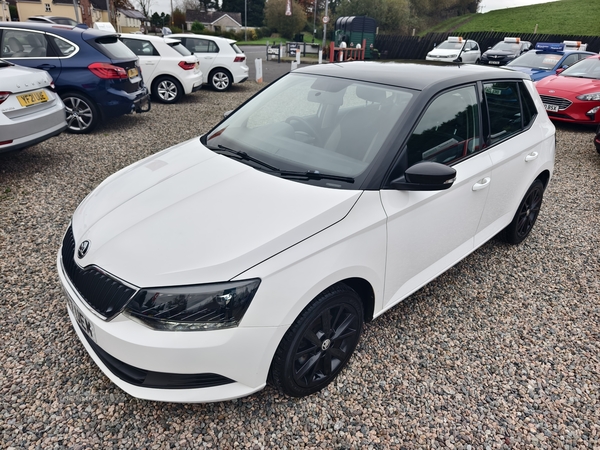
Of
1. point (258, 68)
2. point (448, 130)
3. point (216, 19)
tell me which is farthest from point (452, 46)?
point (216, 19)

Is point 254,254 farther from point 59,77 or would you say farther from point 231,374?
point 59,77

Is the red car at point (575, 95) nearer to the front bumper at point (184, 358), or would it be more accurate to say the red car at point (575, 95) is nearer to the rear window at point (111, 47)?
the rear window at point (111, 47)

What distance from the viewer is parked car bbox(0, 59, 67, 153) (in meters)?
4.63

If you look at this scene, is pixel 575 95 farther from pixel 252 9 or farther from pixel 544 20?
pixel 252 9

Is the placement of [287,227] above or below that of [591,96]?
above

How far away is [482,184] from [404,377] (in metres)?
1.49

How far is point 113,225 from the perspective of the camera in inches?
87.4

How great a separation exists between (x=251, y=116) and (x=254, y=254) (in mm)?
1594

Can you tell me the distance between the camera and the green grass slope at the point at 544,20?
43344 millimetres

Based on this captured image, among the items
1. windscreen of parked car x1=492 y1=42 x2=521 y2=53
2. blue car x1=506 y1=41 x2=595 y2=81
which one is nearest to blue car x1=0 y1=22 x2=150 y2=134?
blue car x1=506 y1=41 x2=595 y2=81

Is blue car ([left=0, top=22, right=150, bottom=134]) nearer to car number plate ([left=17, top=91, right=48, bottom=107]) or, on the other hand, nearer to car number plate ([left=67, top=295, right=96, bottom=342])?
car number plate ([left=17, top=91, right=48, bottom=107])

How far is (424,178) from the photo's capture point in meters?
2.27

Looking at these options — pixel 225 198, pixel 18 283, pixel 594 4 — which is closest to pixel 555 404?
pixel 225 198

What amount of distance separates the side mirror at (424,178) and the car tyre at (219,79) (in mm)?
11019
